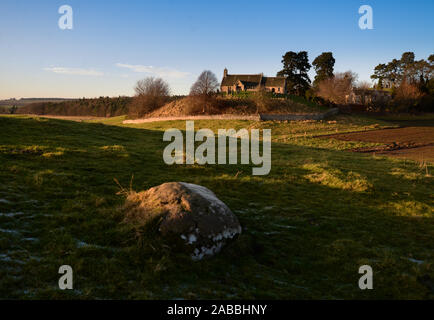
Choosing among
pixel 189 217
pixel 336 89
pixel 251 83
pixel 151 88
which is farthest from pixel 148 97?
pixel 189 217

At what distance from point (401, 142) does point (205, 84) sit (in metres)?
41.1

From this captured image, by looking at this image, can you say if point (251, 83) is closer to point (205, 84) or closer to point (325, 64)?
point (325, 64)

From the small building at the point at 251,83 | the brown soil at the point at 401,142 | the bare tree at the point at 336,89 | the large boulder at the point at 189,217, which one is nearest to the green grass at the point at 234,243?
the large boulder at the point at 189,217

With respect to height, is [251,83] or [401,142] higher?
[251,83]

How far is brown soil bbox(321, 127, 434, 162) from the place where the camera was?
90.4 ft

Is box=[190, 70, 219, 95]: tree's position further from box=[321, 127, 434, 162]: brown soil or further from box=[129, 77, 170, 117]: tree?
box=[321, 127, 434, 162]: brown soil

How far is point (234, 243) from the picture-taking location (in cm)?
660

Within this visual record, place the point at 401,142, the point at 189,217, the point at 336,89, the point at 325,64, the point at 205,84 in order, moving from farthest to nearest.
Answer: the point at 325,64
the point at 336,89
the point at 205,84
the point at 401,142
the point at 189,217

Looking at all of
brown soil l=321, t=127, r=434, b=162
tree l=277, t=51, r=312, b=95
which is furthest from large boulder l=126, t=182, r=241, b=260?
tree l=277, t=51, r=312, b=95

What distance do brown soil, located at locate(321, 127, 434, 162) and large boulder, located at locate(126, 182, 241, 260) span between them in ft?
81.4

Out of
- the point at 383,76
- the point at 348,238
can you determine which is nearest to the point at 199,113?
the point at 348,238

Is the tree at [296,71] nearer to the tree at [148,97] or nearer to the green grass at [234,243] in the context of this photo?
the tree at [148,97]

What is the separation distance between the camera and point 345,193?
39.1 feet
